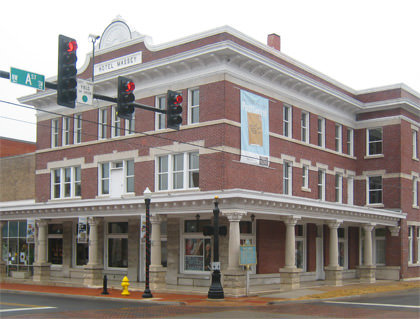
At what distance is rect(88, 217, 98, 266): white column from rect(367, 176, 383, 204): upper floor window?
18701 mm

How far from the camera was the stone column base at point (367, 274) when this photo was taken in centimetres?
3350

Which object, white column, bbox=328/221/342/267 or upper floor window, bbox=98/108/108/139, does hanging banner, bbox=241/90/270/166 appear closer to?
white column, bbox=328/221/342/267

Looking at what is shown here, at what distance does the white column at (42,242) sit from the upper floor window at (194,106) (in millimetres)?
11201

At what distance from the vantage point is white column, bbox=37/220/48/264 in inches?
1276

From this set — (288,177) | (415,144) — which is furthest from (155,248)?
(415,144)

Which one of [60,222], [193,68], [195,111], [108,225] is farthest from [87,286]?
[193,68]

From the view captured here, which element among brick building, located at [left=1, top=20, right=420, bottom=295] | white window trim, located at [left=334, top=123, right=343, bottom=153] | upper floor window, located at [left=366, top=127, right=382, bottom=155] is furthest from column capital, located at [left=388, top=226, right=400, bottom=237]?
white window trim, located at [left=334, top=123, right=343, bottom=153]

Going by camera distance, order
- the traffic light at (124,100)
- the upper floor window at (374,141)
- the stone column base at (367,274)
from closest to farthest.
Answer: the traffic light at (124,100), the stone column base at (367,274), the upper floor window at (374,141)

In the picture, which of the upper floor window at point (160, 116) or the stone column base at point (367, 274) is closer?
the upper floor window at point (160, 116)

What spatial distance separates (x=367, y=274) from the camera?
110 ft

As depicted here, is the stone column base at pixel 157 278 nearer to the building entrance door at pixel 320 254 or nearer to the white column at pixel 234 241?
the white column at pixel 234 241

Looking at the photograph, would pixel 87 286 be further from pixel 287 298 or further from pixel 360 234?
pixel 360 234

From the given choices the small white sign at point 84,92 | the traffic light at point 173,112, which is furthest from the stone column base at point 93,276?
the small white sign at point 84,92

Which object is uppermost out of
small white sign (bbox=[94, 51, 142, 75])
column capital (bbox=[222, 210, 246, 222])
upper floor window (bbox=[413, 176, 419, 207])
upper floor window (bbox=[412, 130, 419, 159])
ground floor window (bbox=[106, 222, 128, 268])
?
small white sign (bbox=[94, 51, 142, 75])
